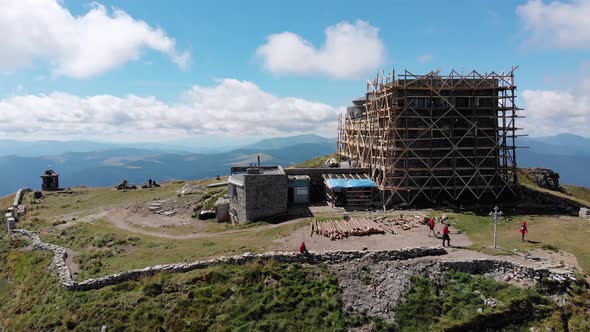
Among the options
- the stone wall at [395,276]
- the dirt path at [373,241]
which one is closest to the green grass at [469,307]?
the stone wall at [395,276]

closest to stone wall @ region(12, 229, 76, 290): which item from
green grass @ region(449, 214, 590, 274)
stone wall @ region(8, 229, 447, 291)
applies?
stone wall @ region(8, 229, 447, 291)

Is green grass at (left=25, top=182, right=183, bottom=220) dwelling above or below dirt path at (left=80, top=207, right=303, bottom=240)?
above

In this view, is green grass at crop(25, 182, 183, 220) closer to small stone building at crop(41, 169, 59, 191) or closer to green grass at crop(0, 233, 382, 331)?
small stone building at crop(41, 169, 59, 191)

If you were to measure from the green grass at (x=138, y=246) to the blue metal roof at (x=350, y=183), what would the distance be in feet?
25.2

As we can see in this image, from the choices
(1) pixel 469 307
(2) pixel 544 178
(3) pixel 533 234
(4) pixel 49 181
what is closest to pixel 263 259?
(1) pixel 469 307

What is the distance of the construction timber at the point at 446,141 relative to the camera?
41.3 metres

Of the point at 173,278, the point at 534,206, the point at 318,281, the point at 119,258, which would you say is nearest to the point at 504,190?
the point at 534,206

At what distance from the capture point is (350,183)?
4144 cm

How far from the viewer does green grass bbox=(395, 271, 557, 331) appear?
20094mm

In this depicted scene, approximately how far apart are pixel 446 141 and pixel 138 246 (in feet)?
108

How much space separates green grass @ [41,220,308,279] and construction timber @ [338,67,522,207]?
13.9 meters

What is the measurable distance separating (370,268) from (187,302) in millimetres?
11308

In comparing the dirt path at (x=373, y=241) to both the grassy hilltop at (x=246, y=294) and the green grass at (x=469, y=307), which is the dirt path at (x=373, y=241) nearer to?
the grassy hilltop at (x=246, y=294)

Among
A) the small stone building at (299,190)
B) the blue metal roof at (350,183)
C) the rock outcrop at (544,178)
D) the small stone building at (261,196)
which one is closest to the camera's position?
the small stone building at (261,196)
